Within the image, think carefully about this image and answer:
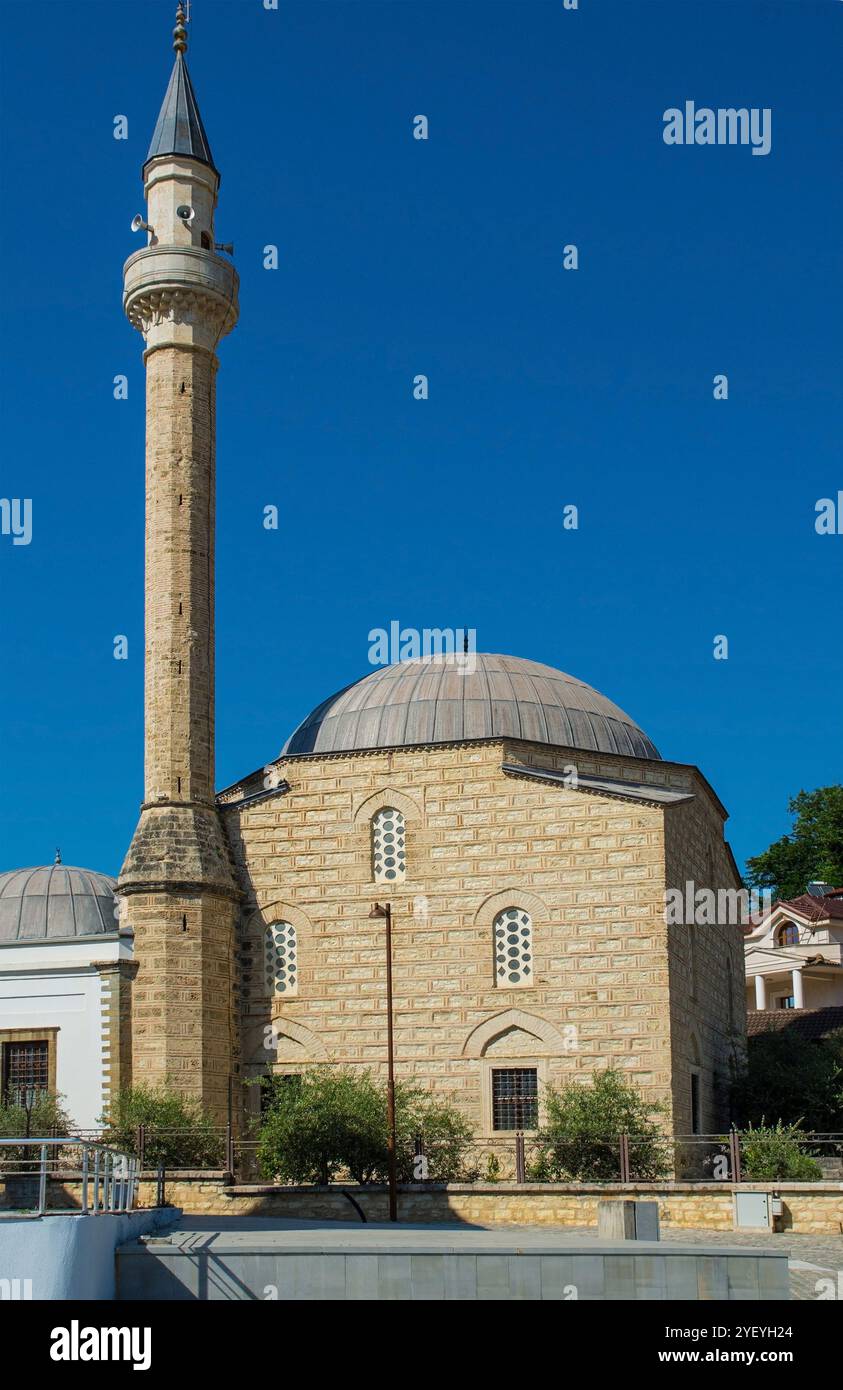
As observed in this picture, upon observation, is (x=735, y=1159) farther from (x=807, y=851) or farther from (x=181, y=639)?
(x=807, y=851)

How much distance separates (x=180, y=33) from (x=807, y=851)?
41.3 meters

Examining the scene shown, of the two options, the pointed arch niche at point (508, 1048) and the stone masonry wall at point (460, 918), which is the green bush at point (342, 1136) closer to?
the pointed arch niche at point (508, 1048)

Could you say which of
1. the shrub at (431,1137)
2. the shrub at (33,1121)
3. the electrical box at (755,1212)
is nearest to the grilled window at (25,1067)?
the shrub at (33,1121)

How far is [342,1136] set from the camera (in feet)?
78.1

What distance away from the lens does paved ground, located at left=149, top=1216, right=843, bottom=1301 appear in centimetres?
1342

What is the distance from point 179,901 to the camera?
27297mm

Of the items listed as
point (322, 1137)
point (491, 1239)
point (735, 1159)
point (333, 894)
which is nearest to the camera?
point (491, 1239)

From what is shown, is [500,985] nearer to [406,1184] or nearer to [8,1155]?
[406,1184]

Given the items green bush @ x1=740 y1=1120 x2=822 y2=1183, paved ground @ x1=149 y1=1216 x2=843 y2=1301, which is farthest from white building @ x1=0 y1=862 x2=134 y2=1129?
green bush @ x1=740 y1=1120 x2=822 y2=1183

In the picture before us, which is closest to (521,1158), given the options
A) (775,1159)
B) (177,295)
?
(775,1159)

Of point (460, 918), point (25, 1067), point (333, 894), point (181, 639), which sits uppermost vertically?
point (181, 639)

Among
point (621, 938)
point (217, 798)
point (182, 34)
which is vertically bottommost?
point (621, 938)

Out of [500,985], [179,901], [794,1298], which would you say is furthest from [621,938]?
[794,1298]
